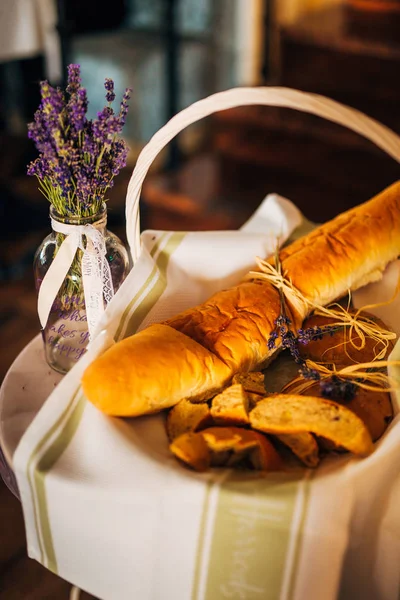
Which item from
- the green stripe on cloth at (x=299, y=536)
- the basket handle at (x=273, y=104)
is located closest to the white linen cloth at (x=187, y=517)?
the green stripe on cloth at (x=299, y=536)

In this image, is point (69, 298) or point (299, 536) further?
point (69, 298)

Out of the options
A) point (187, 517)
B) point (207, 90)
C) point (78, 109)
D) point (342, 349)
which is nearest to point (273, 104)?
point (78, 109)

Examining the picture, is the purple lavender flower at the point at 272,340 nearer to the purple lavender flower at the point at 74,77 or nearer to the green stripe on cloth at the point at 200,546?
the green stripe on cloth at the point at 200,546

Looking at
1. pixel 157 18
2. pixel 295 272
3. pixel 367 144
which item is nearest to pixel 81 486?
pixel 295 272

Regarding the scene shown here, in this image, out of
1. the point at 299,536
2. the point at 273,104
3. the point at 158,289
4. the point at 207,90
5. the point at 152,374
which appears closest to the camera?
the point at 299,536

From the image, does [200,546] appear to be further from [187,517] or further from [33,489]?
[33,489]

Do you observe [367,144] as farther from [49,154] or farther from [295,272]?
[49,154]
